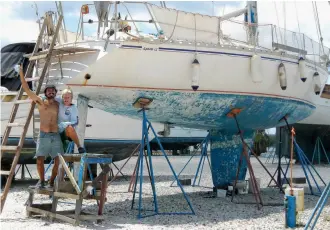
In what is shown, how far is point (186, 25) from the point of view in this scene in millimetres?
9289

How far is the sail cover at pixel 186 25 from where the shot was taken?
29.5ft

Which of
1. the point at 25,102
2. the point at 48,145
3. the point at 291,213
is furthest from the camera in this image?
the point at 25,102

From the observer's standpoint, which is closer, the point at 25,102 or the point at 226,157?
the point at 25,102

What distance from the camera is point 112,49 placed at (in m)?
8.10

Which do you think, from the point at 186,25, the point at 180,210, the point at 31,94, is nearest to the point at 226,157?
the point at 180,210

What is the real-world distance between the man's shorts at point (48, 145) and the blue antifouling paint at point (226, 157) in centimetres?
464

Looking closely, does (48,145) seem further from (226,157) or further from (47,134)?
(226,157)

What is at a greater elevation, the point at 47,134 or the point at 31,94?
the point at 31,94

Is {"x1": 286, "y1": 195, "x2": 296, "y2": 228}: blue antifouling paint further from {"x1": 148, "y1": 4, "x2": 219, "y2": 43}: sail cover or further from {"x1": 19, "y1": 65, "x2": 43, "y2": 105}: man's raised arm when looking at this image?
{"x1": 19, "y1": 65, "x2": 43, "y2": 105}: man's raised arm

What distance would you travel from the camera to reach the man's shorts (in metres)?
7.33

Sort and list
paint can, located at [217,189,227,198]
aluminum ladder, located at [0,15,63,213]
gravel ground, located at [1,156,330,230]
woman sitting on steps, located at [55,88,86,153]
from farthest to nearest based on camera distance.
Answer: paint can, located at [217,189,227,198] → aluminum ladder, located at [0,15,63,213] → woman sitting on steps, located at [55,88,86,153] → gravel ground, located at [1,156,330,230]

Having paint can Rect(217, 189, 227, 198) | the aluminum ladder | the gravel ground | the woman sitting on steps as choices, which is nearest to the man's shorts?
the woman sitting on steps

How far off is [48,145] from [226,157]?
4.81 m

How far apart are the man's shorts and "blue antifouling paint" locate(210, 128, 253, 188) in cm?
464
